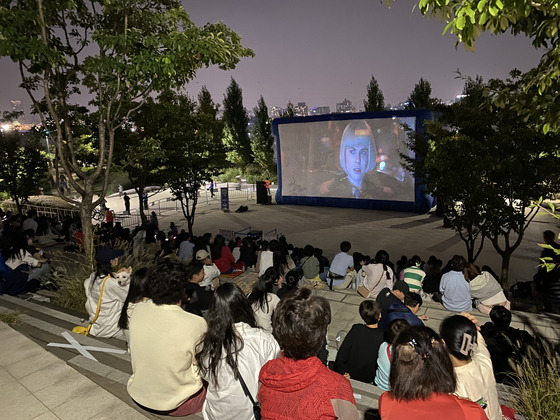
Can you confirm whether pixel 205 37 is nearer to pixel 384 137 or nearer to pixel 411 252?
pixel 411 252

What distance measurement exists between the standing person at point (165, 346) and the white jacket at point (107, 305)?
1.82 meters

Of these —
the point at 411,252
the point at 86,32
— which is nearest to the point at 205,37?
the point at 86,32

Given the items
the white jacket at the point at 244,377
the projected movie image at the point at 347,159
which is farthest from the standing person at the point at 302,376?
the projected movie image at the point at 347,159

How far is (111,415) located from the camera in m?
2.88

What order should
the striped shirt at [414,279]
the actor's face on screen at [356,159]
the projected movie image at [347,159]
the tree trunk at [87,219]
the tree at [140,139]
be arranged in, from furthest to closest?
the actor's face on screen at [356,159]
the projected movie image at [347,159]
the tree at [140,139]
the striped shirt at [414,279]
the tree trunk at [87,219]

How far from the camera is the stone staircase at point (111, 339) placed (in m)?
3.41

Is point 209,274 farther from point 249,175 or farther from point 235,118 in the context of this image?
point 235,118

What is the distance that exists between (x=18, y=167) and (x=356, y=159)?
16.7 meters

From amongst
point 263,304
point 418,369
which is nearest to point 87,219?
point 263,304

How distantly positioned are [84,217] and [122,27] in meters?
3.35

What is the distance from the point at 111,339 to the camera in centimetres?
451

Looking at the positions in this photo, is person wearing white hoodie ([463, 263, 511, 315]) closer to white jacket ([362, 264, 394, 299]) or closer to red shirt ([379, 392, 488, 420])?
white jacket ([362, 264, 394, 299])

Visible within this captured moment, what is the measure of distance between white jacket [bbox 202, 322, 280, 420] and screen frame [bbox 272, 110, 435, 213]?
58.7ft

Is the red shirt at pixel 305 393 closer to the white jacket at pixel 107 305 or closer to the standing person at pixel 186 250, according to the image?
the white jacket at pixel 107 305
